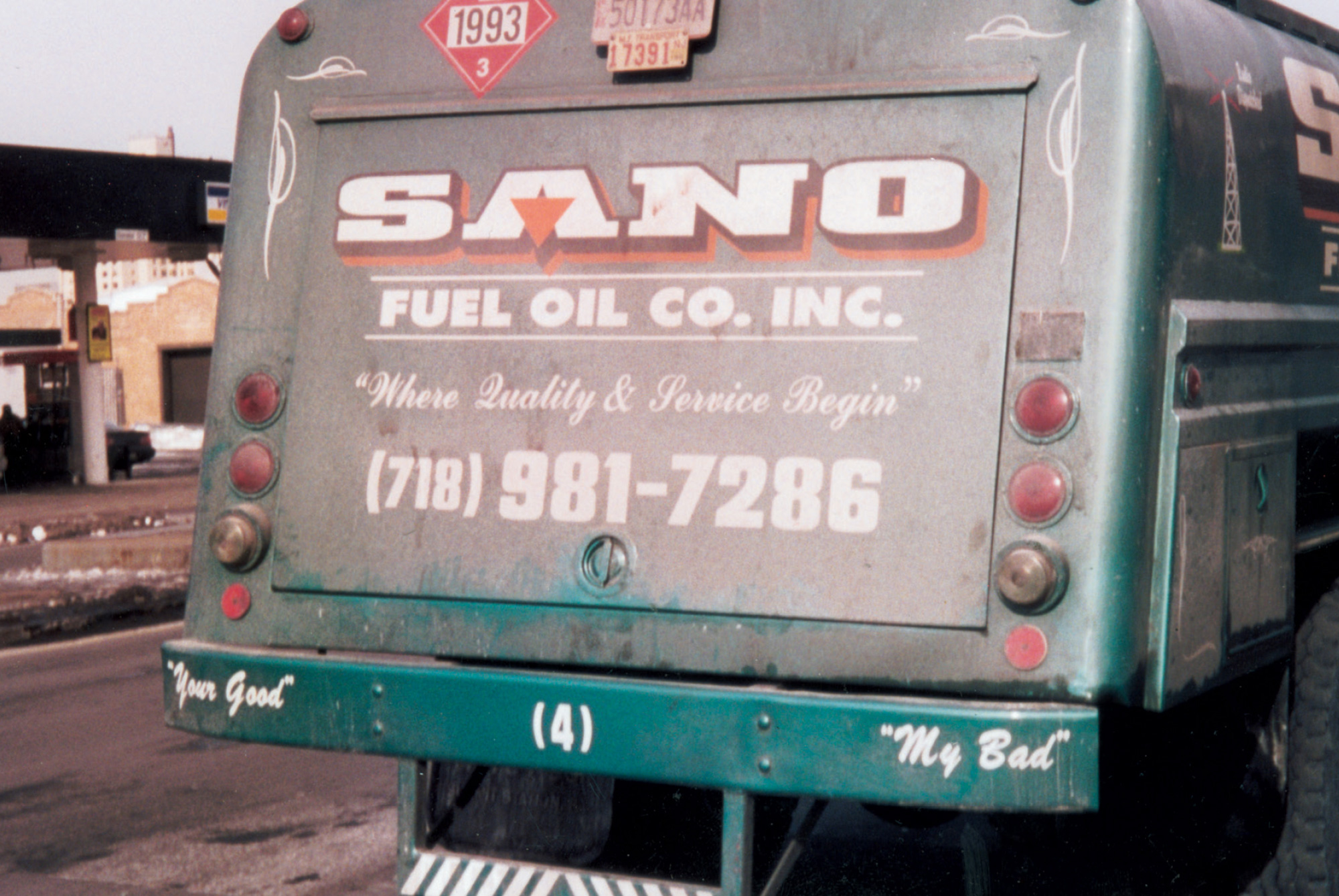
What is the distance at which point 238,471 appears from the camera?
14.9 feet

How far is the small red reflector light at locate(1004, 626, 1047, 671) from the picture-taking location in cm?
371

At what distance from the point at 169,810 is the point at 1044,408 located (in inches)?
171

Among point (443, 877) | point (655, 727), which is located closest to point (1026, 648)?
point (655, 727)

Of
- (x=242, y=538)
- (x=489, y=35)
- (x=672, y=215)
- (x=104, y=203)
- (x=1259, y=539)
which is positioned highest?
(x=104, y=203)

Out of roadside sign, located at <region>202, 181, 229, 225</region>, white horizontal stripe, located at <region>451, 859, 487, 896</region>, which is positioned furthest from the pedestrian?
white horizontal stripe, located at <region>451, 859, 487, 896</region>

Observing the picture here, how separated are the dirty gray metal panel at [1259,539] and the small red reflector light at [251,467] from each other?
8.10ft

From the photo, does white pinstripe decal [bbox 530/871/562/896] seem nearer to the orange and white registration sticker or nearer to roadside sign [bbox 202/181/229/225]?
the orange and white registration sticker

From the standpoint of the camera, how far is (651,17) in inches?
168

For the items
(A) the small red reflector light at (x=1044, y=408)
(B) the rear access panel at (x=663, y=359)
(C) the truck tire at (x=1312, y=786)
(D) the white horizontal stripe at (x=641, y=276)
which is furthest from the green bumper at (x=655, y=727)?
(C) the truck tire at (x=1312, y=786)

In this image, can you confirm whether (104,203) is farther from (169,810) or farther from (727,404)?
(727,404)

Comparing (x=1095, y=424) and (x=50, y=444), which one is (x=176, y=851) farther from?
(x=50, y=444)

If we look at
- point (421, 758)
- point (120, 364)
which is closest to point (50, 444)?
point (120, 364)

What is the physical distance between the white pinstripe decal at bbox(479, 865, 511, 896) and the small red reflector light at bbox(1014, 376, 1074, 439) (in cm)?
164

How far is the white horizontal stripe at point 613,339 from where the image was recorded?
3.97 metres
